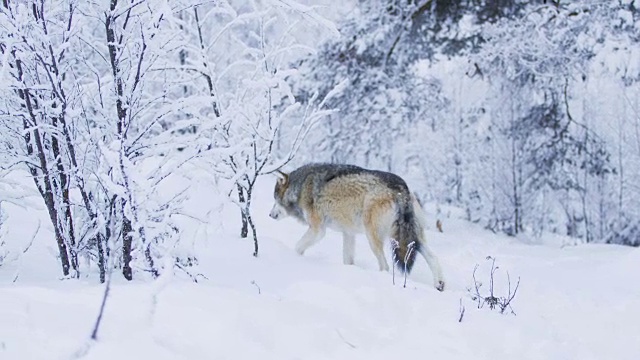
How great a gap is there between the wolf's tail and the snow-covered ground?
27 centimetres

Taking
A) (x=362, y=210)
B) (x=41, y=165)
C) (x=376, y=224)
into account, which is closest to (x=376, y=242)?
(x=376, y=224)

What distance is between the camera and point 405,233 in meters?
5.68

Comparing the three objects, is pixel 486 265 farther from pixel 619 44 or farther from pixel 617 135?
pixel 617 135

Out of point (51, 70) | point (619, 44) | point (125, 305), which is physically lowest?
point (125, 305)

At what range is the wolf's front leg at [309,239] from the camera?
20.4ft

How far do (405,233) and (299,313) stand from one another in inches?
98.4

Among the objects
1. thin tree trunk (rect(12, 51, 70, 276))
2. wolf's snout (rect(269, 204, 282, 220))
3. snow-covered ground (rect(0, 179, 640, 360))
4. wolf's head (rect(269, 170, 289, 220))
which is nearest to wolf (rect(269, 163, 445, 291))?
wolf's head (rect(269, 170, 289, 220))

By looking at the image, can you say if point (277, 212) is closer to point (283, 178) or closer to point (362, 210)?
point (283, 178)

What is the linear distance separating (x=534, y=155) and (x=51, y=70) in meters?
10.5

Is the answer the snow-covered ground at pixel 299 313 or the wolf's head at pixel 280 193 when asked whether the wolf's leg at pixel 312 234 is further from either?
the wolf's head at pixel 280 193

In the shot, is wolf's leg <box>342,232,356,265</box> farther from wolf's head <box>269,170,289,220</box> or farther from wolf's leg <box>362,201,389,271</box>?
wolf's head <box>269,170,289,220</box>

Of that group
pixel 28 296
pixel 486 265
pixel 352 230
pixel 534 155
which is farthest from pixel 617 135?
pixel 28 296

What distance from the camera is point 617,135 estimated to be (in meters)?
13.7

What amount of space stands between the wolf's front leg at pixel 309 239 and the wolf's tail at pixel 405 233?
2.86 feet
